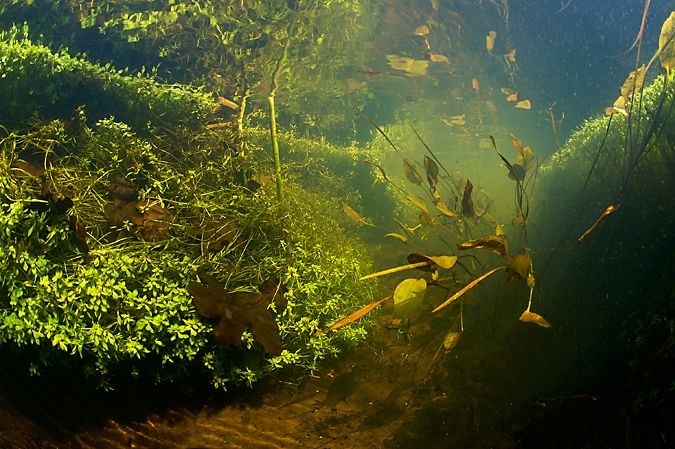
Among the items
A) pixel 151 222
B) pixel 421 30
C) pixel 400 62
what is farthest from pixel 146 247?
pixel 400 62

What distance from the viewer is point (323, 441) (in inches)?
80.6

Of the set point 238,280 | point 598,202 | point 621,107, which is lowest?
point 238,280

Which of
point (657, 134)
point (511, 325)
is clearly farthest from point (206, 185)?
point (657, 134)

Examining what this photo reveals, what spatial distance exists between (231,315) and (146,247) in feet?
2.38

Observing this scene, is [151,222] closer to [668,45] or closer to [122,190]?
[122,190]

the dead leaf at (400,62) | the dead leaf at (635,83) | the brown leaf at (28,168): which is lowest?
the brown leaf at (28,168)

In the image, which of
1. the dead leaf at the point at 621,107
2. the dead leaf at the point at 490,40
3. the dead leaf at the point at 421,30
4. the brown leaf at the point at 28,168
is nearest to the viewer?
the brown leaf at the point at 28,168

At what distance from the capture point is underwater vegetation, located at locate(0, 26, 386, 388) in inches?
70.8

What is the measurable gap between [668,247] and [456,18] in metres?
7.70

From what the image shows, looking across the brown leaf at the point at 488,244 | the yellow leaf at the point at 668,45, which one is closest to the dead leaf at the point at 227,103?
the brown leaf at the point at 488,244

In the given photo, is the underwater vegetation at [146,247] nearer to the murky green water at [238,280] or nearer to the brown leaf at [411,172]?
the murky green water at [238,280]

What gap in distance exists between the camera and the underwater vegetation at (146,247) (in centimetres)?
180

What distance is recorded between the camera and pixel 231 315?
191 cm

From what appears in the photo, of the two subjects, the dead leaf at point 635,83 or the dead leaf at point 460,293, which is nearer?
the dead leaf at point 460,293
